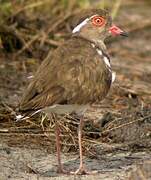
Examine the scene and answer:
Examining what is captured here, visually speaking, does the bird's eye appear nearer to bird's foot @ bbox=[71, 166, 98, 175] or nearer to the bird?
the bird

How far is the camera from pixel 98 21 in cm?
571

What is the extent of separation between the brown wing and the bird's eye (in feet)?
1.59

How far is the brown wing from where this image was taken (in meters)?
4.87

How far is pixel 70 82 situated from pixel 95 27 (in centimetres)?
89

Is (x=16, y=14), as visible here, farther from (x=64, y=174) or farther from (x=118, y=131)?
(x=64, y=174)

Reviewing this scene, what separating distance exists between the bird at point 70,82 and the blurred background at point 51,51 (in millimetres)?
633

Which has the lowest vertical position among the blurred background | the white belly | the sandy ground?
the blurred background

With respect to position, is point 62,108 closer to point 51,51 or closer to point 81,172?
point 81,172

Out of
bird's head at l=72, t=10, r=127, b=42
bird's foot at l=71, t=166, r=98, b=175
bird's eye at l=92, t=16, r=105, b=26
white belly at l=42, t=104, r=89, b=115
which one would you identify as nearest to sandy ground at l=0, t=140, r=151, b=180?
bird's foot at l=71, t=166, r=98, b=175

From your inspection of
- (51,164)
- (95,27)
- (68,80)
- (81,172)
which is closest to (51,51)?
(95,27)

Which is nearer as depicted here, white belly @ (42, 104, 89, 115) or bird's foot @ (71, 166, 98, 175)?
white belly @ (42, 104, 89, 115)

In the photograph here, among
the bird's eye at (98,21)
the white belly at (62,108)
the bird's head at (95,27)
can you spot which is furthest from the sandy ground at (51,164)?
the bird's eye at (98,21)

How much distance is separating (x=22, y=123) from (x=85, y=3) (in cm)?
350

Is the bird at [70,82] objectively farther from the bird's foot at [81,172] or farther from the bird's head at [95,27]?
the bird's head at [95,27]
